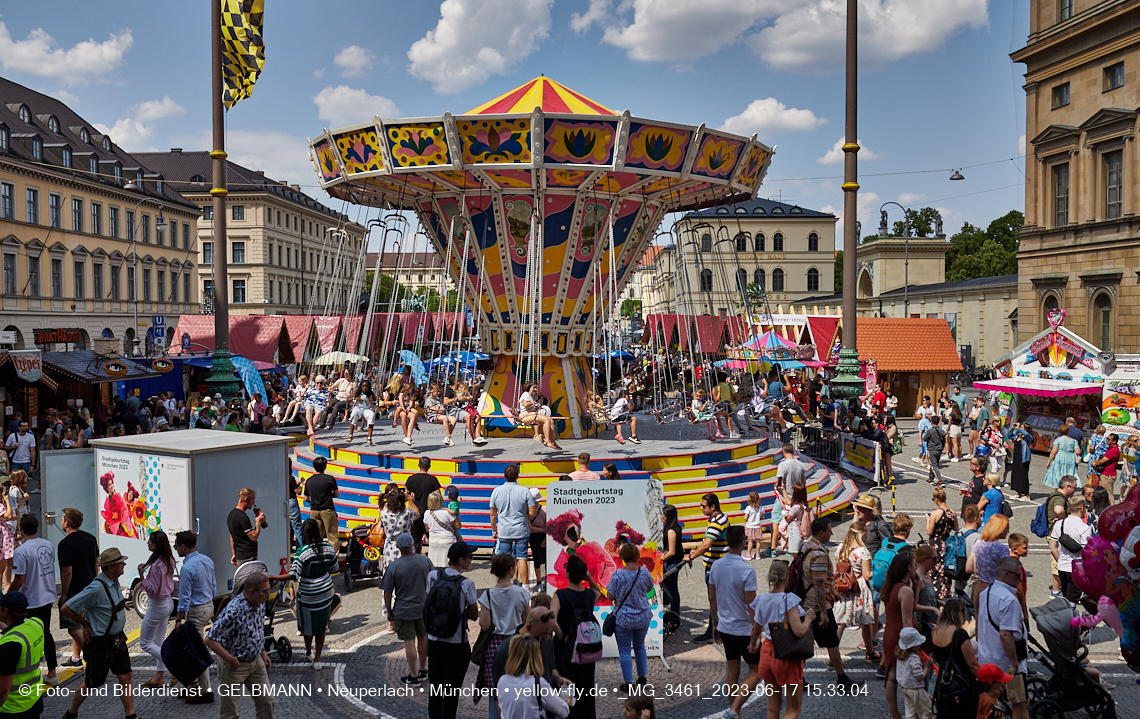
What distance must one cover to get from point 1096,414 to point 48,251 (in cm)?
4470

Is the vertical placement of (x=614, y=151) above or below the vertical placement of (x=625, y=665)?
above

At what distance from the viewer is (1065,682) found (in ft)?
20.3

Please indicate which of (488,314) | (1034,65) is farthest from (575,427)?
(1034,65)

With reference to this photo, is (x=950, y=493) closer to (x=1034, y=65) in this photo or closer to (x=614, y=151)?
(x=614, y=151)

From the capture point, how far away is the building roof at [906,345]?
28.4 m

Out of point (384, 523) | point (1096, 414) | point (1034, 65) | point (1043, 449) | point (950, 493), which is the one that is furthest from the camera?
point (1034, 65)

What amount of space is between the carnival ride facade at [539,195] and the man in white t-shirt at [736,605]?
25.8ft

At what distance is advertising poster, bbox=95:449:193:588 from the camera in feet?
27.4

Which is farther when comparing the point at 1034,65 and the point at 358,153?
the point at 1034,65

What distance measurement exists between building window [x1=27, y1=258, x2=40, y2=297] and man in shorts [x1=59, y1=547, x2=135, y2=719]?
41.1 m

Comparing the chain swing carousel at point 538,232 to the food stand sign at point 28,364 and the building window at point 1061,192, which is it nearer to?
the food stand sign at point 28,364

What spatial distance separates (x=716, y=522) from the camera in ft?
27.3

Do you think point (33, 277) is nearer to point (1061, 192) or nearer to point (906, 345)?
point (906, 345)

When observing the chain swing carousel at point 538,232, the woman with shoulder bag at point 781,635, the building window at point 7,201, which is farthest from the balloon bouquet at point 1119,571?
the building window at point 7,201
